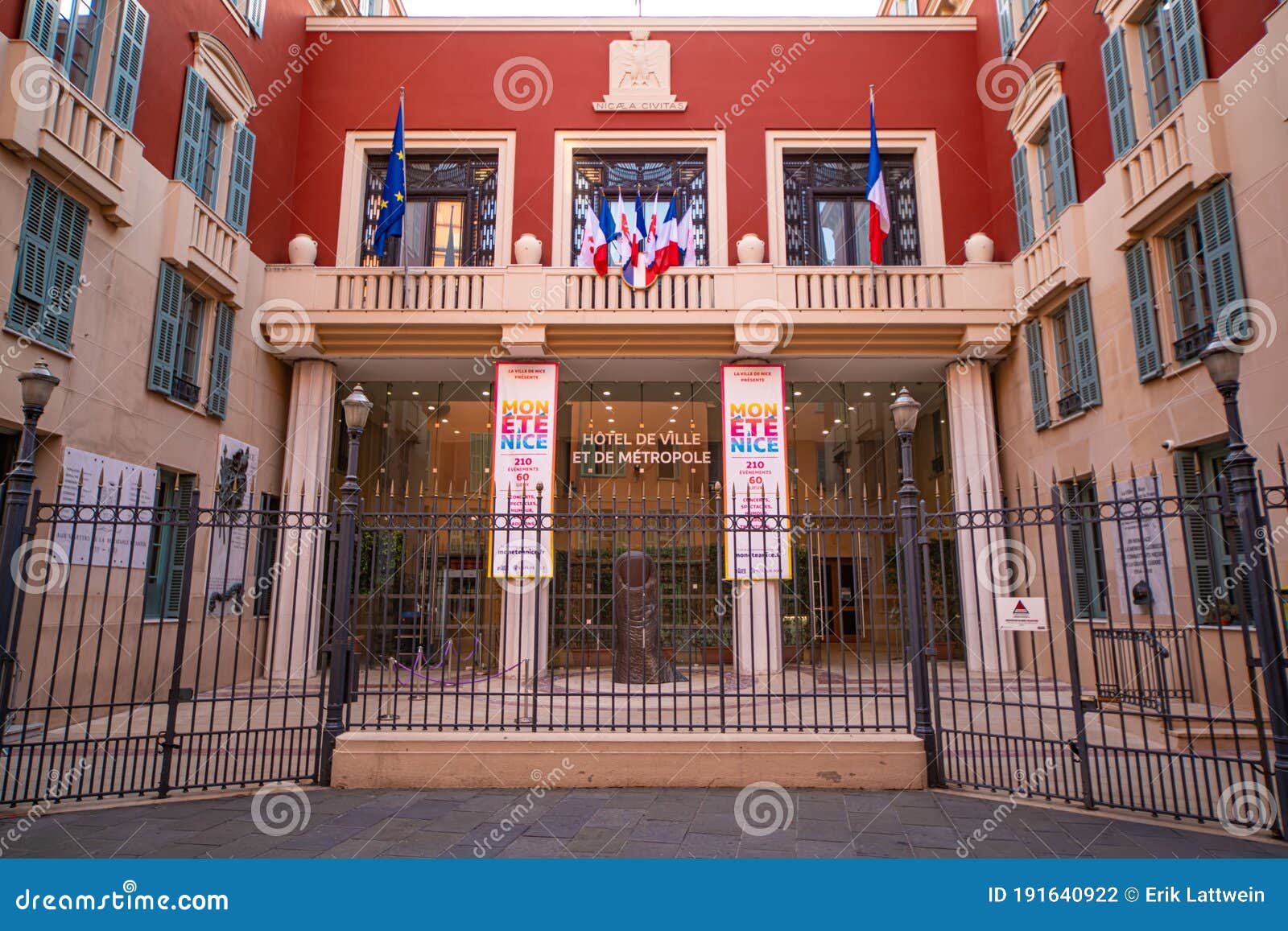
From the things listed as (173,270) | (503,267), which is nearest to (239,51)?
(173,270)

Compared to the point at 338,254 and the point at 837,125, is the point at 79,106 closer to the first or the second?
the point at 338,254

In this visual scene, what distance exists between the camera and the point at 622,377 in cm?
1548

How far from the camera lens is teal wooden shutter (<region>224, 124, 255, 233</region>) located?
1310cm

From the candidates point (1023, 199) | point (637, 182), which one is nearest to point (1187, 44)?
point (1023, 199)

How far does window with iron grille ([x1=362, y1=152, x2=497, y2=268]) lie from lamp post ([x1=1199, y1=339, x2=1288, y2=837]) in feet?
41.6

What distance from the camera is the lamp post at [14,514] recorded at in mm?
6027

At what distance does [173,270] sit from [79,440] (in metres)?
3.35
